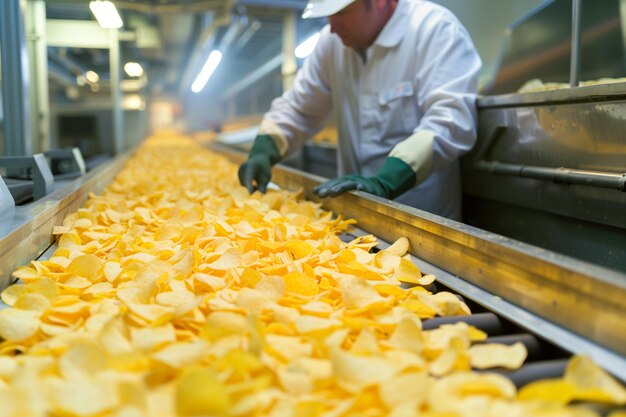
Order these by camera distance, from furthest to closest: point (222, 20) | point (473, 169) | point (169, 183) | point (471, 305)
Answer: point (222, 20), point (169, 183), point (473, 169), point (471, 305)

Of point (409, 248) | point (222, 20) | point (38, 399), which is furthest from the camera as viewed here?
point (222, 20)

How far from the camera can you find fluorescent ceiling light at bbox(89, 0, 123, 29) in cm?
523

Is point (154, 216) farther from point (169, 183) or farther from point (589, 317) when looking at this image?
→ point (589, 317)

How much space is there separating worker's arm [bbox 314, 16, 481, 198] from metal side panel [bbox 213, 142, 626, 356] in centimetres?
44

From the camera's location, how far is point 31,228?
1.49m

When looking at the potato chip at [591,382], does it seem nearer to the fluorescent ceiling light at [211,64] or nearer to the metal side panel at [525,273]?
the metal side panel at [525,273]

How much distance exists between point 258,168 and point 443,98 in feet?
3.17

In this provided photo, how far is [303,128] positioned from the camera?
10.8 feet

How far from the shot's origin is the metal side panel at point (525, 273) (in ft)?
2.85

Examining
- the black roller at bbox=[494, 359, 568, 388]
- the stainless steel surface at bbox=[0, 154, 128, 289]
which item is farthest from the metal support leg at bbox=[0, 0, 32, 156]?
the black roller at bbox=[494, 359, 568, 388]

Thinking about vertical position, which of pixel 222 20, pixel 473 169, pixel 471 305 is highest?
pixel 222 20

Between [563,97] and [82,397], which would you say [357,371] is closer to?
[82,397]

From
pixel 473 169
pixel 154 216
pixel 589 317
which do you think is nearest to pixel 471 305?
pixel 589 317

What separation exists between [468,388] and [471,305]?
46 centimetres
